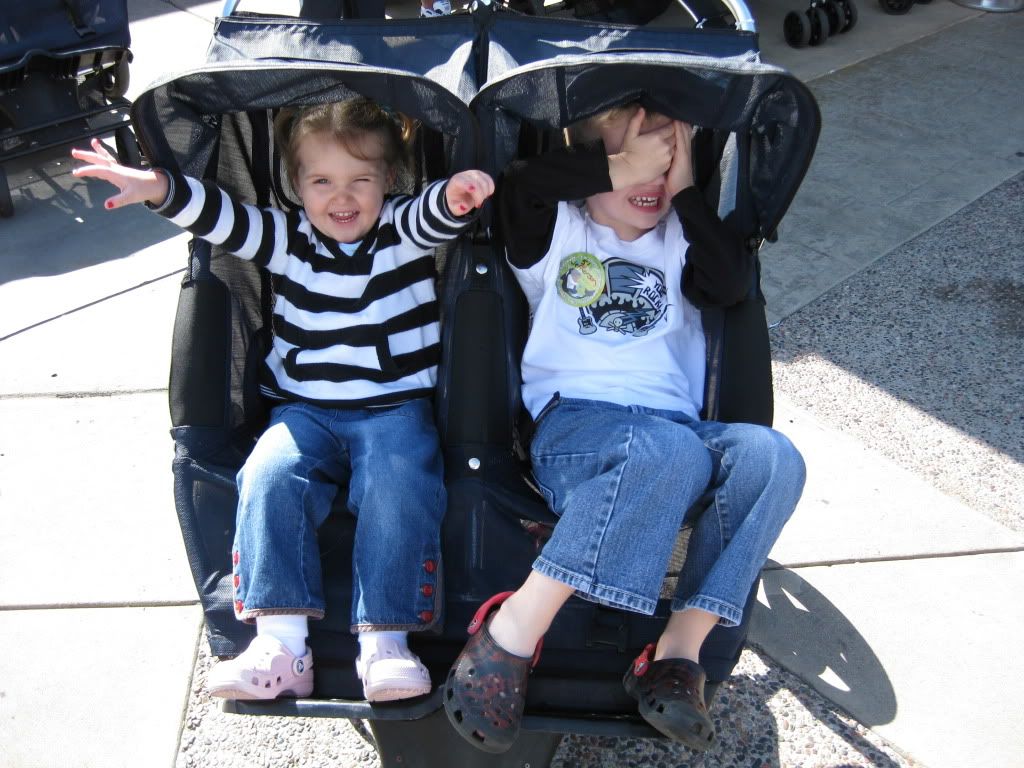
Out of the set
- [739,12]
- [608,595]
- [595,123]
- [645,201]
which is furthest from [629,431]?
[739,12]

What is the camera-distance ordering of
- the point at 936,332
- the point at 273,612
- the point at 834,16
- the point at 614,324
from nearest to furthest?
the point at 273,612, the point at 614,324, the point at 936,332, the point at 834,16

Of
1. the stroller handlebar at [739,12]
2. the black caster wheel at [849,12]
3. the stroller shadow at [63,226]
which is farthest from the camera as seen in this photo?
the black caster wheel at [849,12]

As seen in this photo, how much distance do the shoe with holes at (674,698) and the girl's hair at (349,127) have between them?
4.11 ft

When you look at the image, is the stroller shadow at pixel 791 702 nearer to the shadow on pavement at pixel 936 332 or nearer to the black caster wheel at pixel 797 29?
the shadow on pavement at pixel 936 332

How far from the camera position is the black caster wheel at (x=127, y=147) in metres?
4.37

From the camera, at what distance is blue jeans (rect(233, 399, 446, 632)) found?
192 cm

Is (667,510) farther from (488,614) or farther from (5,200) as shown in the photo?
(5,200)

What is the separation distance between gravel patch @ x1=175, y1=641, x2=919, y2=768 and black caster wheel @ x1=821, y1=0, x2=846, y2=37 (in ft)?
15.1

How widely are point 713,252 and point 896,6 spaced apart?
16.6ft

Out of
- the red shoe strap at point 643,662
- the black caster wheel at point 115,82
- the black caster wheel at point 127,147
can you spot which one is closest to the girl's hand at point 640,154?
the red shoe strap at point 643,662

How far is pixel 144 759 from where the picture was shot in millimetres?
2188

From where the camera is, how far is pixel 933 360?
3438 millimetres

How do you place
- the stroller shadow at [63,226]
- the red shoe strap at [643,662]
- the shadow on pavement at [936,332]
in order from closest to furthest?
the red shoe strap at [643,662] < the shadow on pavement at [936,332] < the stroller shadow at [63,226]

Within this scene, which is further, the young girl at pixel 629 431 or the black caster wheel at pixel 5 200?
the black caster wheel at pixel 5 200
